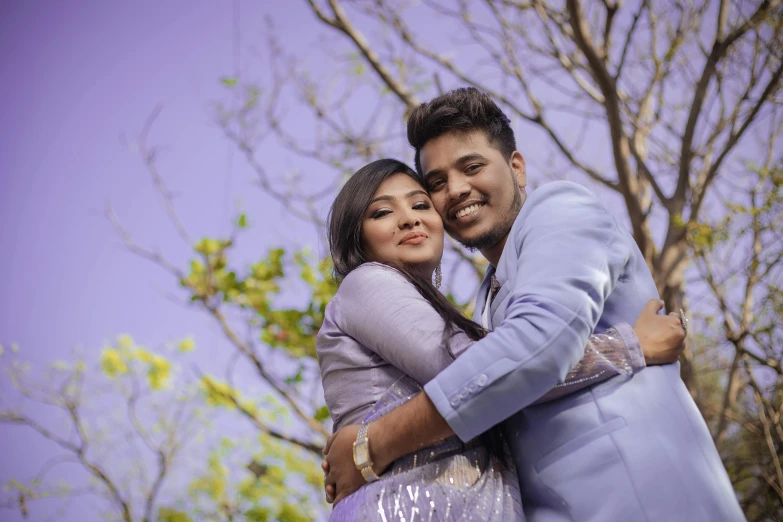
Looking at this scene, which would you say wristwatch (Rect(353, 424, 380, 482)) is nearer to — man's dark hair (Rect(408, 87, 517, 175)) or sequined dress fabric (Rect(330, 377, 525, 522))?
sequined dress fabric (Rect(330, 377, 525, 522))

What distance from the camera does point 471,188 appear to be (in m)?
1.94

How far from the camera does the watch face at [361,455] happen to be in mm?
1389

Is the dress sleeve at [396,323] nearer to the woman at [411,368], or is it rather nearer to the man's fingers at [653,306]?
the woman at [411,368]

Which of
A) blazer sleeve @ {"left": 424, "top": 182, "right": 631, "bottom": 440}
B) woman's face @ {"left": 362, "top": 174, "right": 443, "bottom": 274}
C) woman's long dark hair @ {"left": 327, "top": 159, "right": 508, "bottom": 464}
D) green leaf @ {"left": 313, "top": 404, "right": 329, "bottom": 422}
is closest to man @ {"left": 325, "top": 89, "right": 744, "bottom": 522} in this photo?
blazer sleeve @ {"left": 424, "top": 182, "right": 631, "bottom": 440}

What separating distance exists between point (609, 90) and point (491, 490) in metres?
2.77

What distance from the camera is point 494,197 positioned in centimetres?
195

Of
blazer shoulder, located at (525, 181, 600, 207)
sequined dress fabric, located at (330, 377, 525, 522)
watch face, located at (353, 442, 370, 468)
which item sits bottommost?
sequined dress fabric, located at (330, 377, 525, 522)

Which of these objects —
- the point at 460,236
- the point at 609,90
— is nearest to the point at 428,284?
the point at 460,236

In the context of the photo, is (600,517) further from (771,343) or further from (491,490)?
(771,343)

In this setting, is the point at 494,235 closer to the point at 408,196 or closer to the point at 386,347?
the point at 408,196

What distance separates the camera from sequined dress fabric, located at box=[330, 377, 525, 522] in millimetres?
1343

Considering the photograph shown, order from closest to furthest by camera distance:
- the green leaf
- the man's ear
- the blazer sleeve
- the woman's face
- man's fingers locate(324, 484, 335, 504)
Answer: the blazer sleeve
man's fingers locate(324, 484, 335, 504)
the woman's face
the man's ear
the green leaf

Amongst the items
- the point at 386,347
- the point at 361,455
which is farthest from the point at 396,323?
the point at 361,455

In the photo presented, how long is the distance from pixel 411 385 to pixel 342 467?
8.4 inches
